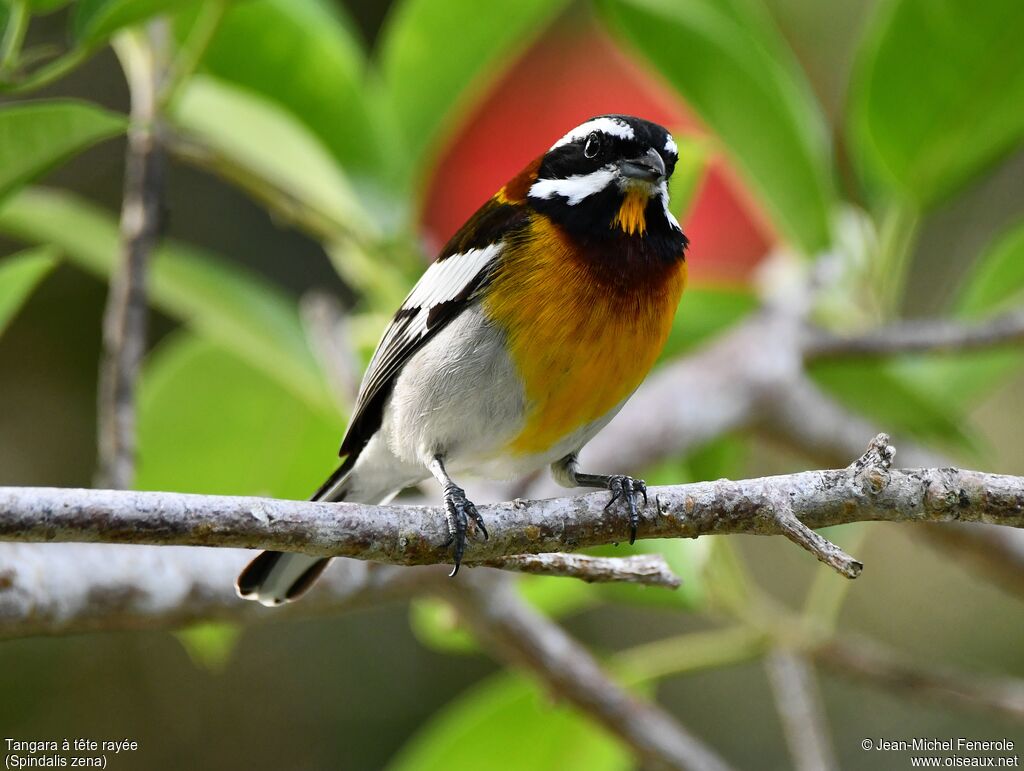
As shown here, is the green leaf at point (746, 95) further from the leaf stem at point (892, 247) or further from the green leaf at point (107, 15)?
the green leaf at point (107, 15)

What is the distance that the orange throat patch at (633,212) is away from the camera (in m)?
2.61

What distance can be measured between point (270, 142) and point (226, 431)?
2.81ft

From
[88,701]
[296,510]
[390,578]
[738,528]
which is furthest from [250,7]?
[88,701]

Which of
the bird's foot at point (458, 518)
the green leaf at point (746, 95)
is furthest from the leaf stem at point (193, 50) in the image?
the bird's foot at point (458, 518)

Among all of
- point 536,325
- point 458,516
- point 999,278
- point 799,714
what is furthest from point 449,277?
point 999,278

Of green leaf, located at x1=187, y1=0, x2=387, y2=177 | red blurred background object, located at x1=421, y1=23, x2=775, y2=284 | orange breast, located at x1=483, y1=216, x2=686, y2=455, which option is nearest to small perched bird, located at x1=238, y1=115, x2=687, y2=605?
orange breast, located at x1=483, y1=216, x2=686, y2=455

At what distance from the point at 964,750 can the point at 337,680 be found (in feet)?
9.29

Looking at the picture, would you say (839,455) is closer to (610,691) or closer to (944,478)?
(610,691)

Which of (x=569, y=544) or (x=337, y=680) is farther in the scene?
(x=337, y=680)

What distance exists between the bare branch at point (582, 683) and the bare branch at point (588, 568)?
0.75 meters

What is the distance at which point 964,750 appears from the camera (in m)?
4.38

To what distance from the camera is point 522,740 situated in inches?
141

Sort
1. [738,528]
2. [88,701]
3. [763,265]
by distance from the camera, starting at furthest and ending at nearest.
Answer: [88,701]
[763,265]
[738,528]

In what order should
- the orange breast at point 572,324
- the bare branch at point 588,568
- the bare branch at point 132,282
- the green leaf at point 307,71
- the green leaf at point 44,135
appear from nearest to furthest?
the bare branch at point 588,568, the green leaf at point 44,135, the orange breast at point 572,324, the bare branch at point 132,282, the green leaf at point 307,71
